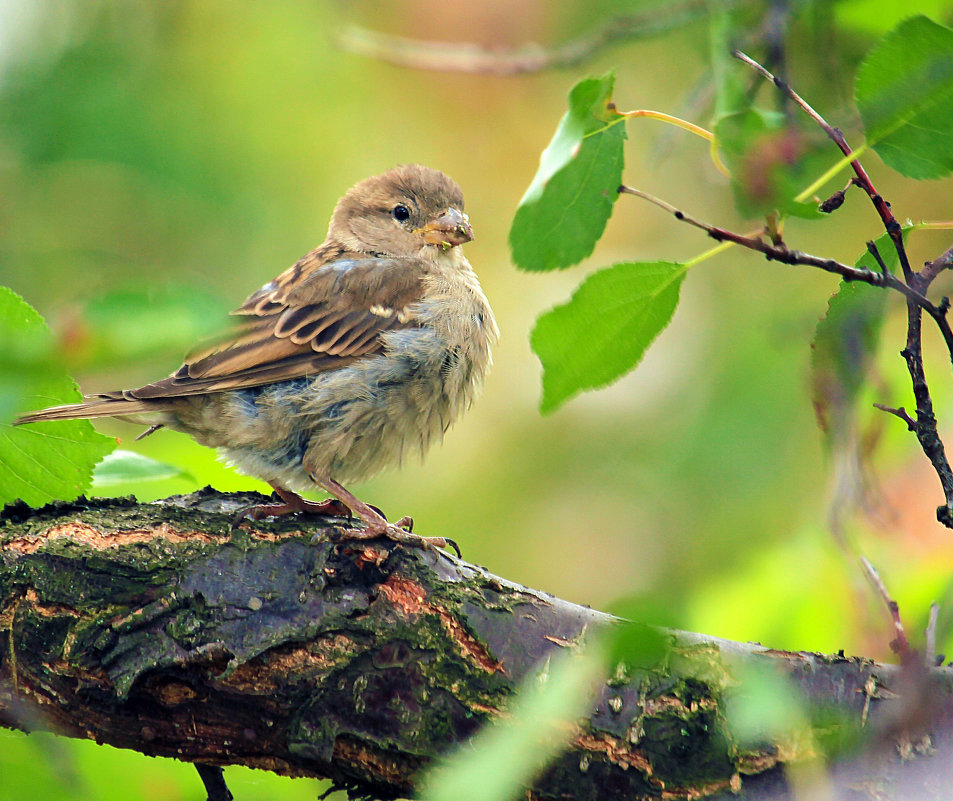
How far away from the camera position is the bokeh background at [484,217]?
5.41 meters

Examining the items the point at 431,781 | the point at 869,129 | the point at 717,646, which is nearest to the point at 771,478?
the point at 717,646

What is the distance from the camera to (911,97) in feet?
4.64

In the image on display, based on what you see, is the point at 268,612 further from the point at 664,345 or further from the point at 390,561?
the point at 664,345

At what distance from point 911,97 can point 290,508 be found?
94.1 inches

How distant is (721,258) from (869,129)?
493cm

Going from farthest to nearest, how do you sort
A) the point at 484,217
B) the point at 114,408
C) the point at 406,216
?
the point at 484,217, the point at 406,216, the point at 114,408

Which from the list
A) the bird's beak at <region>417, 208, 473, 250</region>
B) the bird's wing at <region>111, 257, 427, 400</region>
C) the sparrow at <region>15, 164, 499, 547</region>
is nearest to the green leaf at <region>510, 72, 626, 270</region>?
the sparrow at <region>15, 164, 499, 547</region>

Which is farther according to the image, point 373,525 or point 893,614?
point 373,525

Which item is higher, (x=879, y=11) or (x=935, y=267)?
(x=879, y=11)

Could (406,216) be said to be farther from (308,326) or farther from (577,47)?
(577,47)

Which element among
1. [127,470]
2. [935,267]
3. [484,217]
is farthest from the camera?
[484,217]

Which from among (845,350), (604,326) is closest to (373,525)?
(604,326)

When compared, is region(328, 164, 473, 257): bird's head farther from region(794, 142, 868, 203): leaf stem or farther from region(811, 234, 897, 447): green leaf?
region(794, 142, 868, 203): leaf stem

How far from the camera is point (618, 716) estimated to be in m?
2.37
